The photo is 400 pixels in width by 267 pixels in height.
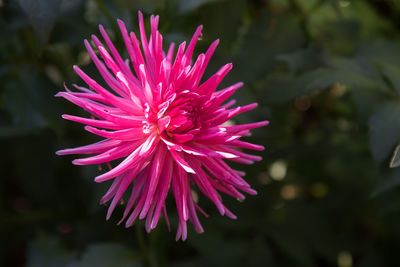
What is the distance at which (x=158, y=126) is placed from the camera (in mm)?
941

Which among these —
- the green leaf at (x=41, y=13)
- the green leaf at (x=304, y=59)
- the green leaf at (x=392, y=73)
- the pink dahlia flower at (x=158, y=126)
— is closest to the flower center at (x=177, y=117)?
the pink dahlia flower at (x=158, y=126)

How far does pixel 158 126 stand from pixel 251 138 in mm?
692

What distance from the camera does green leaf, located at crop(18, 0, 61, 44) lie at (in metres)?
1.01

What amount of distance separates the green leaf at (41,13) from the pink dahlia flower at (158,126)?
0.14 meters

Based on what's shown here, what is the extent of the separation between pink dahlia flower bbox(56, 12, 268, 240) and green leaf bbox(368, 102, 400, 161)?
1.37 ft

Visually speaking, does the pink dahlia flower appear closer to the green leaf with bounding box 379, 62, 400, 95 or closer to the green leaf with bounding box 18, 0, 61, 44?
the green leaf with bounding box 18, 0, 61, 44

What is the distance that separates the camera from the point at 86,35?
1456 millimetres

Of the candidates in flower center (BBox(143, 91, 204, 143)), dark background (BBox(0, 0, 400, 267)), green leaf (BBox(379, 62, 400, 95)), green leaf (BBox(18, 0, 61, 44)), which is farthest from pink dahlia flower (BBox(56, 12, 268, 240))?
green leaf (BBox(379, 62, 400, 95))

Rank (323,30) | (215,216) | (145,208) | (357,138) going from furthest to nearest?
1. (323,30)
2. (357,138)
3. (215,216)
4. (145,208)

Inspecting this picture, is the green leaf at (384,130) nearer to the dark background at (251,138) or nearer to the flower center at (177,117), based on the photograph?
the dark background at (251,138)

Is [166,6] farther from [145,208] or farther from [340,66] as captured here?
[145,208]

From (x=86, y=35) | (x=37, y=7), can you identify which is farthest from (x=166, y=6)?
(x=37, y=7)

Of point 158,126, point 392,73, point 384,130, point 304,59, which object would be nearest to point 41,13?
point 158,126

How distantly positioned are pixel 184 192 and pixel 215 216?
0.82 metres
